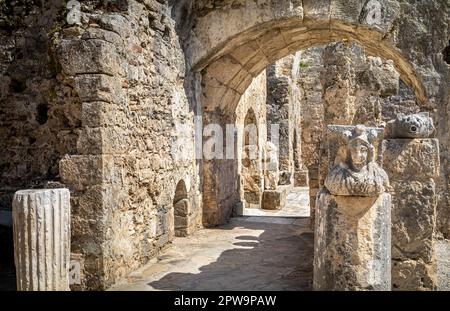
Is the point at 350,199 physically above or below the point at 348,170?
below

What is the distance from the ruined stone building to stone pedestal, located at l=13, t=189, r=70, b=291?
16 centimetres

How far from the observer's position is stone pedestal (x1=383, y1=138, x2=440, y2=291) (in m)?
4.19

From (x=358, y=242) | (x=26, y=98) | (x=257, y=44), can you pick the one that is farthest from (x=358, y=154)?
(x=257, y=44)

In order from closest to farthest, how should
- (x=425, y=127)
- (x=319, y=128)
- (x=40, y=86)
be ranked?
(x=425, y=127)
(x=40, y=86)
(x=319, y=128)

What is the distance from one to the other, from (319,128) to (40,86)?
15.4 meters

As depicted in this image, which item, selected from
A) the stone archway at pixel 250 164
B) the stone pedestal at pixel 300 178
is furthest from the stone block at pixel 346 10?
the stone pedestal at pixel 300 178

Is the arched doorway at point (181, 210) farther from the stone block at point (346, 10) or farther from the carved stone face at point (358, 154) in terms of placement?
the carved stone face at point (358, 154)

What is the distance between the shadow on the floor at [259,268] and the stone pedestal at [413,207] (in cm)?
109

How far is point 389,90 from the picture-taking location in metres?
11.4

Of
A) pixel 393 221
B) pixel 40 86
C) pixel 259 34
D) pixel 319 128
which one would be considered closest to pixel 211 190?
pixel 259 34

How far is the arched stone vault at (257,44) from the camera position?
6.80 metres

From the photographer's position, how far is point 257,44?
7934 millimetres
